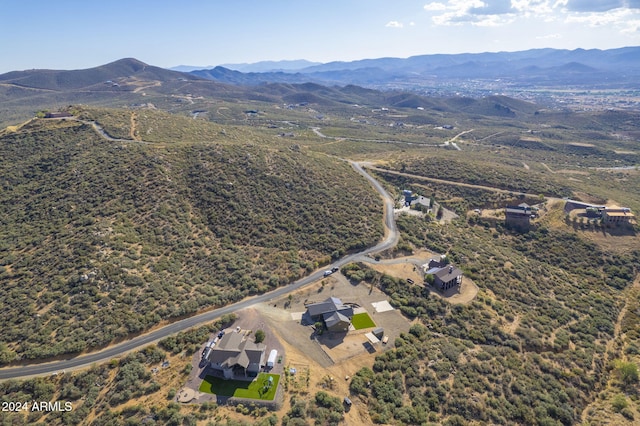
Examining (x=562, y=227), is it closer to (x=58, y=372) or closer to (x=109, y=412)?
(x=109, y=412)

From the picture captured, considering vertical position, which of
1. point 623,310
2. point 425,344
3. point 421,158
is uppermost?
point 421,158

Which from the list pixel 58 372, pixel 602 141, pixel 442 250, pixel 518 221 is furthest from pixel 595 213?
pixel 602 141

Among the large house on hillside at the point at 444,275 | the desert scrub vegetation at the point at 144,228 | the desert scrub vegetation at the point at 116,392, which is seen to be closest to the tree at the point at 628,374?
the large house on hillside at the point at 444,275

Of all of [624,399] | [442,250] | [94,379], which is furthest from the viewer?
[442,250]

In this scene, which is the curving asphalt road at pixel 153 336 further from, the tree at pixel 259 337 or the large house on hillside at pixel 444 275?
the large house on hillside at pixel 444 275

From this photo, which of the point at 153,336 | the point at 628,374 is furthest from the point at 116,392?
the point at 628,374

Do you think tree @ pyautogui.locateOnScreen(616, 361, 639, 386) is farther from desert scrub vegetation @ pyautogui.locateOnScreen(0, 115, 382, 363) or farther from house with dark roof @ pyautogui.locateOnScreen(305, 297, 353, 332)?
desert scrub vegetation @ pyautogui.locateOnScreen(0, 115, 382, 363)
